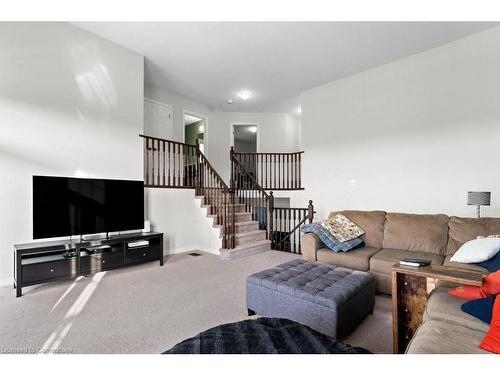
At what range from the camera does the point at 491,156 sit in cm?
363

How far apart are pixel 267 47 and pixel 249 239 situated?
3.53m

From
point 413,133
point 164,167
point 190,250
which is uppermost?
point 413,133

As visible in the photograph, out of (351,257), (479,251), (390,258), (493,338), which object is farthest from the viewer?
(351,257)

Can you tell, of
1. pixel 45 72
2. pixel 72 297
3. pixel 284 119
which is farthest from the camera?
pixel 284 119

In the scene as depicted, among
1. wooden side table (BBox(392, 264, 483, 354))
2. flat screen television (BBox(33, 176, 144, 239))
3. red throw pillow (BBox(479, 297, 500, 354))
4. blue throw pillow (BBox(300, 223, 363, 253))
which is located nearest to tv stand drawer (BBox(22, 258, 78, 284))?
flat screen television (BBox(33, 176, 144, 239))

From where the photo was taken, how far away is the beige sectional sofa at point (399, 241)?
9.32 ft

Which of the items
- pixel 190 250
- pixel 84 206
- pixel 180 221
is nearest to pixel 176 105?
pixel 180 221

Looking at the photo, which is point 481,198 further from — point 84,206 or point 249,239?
point 84,206

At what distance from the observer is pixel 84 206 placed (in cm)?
341

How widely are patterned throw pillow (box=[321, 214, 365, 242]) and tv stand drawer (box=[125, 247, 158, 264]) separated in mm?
2699

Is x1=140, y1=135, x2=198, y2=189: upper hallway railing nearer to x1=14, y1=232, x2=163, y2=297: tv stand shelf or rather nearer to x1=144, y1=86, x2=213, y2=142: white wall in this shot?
x1=144, y1=86, x2=213, y2=142: white wall
